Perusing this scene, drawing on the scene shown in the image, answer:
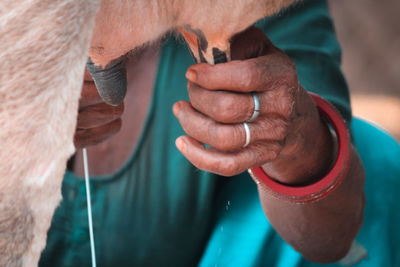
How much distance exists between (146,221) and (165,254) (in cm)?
8

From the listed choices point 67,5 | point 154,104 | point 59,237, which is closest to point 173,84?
point 154,104

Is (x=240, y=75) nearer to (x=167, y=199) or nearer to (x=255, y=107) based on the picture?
(x=255, y=107)

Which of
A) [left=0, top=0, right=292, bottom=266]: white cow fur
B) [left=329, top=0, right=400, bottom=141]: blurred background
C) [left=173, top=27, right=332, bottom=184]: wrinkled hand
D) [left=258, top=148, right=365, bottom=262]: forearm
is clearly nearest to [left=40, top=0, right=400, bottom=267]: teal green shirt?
[left=258, top=148, right=365, bottom=262]: forearm

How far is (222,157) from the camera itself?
1.68ft

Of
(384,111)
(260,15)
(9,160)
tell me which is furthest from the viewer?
(384,111)

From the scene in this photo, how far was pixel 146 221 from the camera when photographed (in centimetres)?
97

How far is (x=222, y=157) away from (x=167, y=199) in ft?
1.60

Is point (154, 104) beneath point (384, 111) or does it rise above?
above

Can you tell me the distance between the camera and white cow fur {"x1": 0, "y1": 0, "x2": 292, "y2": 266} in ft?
1.25

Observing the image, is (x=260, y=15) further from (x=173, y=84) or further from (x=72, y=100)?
(x=173, y=84)

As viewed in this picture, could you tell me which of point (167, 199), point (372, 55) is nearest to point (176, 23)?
point (167, 199)

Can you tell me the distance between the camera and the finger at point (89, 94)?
73 cm

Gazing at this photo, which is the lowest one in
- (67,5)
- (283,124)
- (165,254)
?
(165,254)

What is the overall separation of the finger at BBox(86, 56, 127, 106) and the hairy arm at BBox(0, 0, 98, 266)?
14 cm
